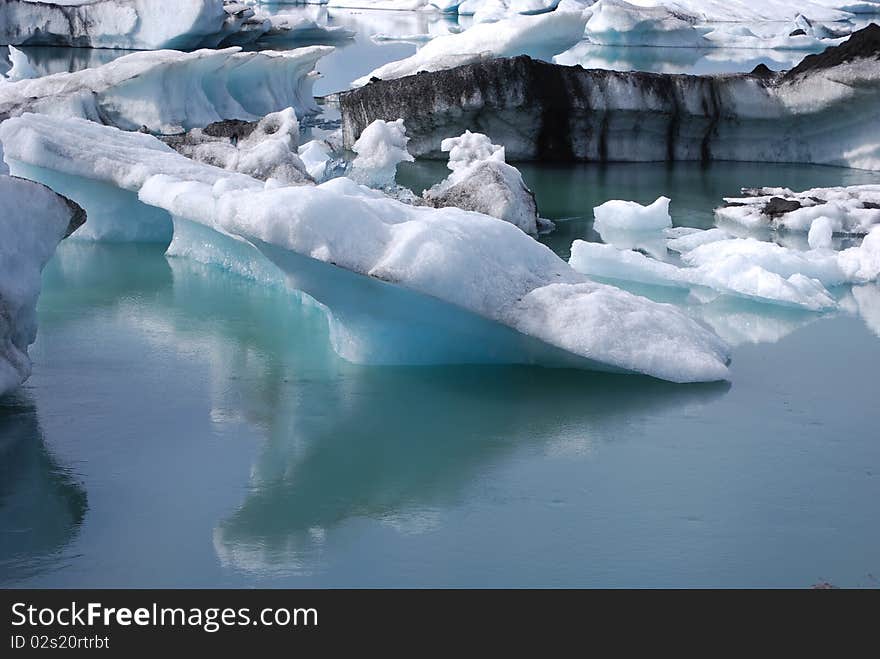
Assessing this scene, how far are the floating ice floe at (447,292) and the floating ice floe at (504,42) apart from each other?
1110 cm

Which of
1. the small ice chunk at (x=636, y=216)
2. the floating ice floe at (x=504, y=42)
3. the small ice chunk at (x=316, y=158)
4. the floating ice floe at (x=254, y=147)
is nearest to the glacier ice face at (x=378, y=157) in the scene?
the small ice chunk at (x=316, y=158)

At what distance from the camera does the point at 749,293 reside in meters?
7.57

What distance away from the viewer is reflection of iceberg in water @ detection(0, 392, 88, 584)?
12.7 feet

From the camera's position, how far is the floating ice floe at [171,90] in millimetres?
13492

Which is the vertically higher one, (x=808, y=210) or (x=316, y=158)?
(x=808, y=210)

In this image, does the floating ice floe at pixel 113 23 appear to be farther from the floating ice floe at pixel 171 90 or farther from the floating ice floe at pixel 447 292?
the floating ice floe at pixel 447 292

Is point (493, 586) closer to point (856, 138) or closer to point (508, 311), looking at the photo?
point (508, 311)

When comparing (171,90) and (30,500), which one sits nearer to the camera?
(30,500)

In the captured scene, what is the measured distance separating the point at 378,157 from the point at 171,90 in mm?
5156

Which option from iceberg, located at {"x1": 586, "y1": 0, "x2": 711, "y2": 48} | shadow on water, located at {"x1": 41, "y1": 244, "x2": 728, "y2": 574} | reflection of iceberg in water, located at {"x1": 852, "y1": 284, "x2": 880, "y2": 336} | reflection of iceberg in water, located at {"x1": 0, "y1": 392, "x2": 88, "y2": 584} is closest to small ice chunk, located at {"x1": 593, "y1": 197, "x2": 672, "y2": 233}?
reflection of iceberg in water, located at {"x1": 852, "y1": 284, "x2": 880, "y2": 336}

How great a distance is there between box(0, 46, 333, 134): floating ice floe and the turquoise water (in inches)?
289

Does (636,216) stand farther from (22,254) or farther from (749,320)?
(22,254)

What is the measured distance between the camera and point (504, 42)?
16.9 meters

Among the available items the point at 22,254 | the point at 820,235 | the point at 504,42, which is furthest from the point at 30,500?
the point at 504,42
